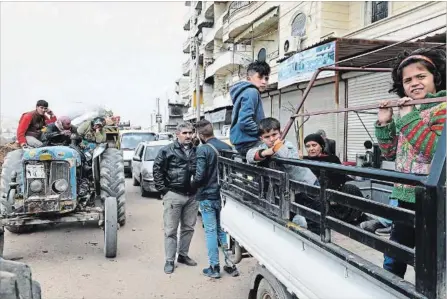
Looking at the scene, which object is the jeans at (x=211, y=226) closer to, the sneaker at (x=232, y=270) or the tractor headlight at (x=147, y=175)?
the sneaker at (x=232, y=270)

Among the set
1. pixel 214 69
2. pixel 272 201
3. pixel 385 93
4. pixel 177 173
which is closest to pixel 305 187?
pixel 272 201

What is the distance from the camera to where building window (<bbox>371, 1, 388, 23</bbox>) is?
41.3ft

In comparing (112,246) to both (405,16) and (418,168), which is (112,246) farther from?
(405,16)

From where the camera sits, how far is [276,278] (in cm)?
275

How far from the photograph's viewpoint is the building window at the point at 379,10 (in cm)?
1260

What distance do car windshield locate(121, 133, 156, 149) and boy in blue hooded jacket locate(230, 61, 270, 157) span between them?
1286 centimetres

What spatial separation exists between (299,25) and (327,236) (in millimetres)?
15953

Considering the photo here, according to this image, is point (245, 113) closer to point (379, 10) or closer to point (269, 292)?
point (269, 292)

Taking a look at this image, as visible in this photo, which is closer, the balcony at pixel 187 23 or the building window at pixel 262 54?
the building window at pixel 262 54

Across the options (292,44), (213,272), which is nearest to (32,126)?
(213,272)

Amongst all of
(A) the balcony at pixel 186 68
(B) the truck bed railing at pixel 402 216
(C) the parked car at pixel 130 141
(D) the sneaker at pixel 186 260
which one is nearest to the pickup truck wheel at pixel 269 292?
(B) the truck bed railing at pixel 402 216

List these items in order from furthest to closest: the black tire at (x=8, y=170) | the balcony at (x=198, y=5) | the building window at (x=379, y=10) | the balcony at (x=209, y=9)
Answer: the balcony at (x=198, y=5)
the balcony at (x=209, y=9)
the building window at (x=379, y=10)
the black tire at (x=8, y=170)

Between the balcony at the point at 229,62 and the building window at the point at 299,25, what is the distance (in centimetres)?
885

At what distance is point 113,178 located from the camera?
6688mm
